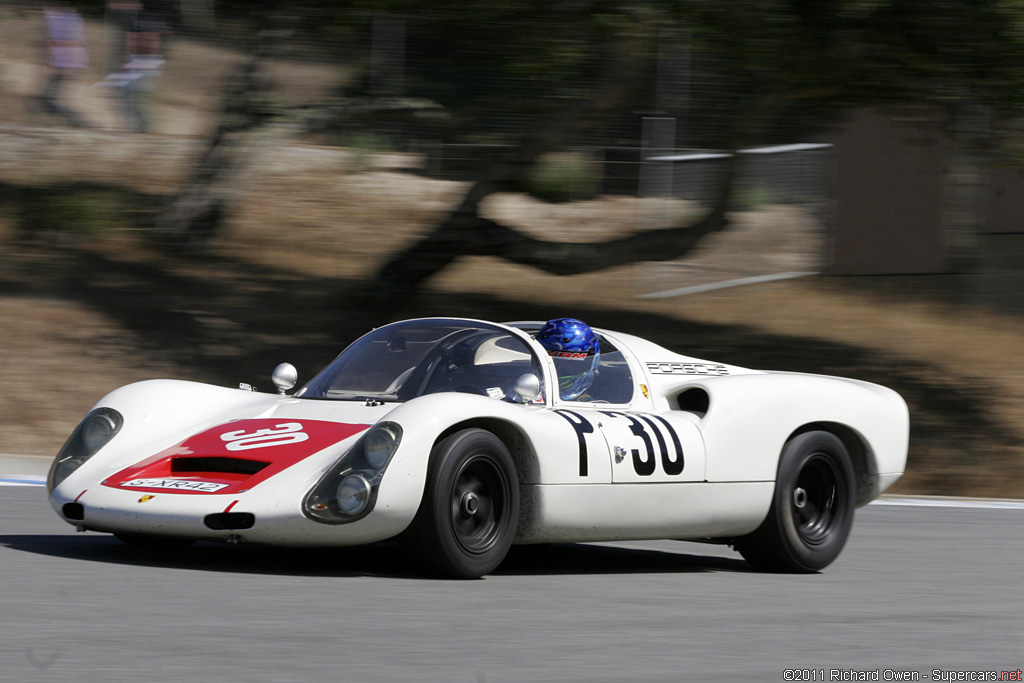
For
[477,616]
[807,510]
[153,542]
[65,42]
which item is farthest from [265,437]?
[65,42]

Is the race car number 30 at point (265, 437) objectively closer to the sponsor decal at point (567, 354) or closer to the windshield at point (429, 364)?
the windshield at point (429, 364)

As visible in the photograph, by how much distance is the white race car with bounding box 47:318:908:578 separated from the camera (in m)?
5.79

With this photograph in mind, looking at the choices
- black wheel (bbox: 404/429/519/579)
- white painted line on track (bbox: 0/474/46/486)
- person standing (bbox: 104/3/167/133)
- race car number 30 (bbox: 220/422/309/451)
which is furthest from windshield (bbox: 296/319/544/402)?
person standing (bbox: 104/3/167/133)

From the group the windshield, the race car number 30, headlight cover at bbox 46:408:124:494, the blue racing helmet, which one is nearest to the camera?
the race car number 30

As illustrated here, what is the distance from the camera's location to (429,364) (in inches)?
269

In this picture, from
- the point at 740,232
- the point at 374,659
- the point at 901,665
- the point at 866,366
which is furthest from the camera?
the point at 740,232

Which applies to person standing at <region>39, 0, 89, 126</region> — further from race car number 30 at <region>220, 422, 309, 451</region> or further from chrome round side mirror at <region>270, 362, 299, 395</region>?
race car number 30 at <region>220, 422, 309, 451</region>

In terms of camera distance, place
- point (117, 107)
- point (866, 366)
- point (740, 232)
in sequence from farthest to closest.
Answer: point (117, 107) < point (740, 232) < point (866, 366)

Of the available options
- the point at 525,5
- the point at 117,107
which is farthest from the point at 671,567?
the point at 117,107

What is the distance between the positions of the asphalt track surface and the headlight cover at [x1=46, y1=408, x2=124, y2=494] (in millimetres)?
343

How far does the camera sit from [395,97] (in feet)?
50.6

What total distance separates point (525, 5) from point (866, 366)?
530 cm

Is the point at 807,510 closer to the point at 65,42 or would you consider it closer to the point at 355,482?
the point at 355,482

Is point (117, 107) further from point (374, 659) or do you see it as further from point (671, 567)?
point (374, 659)
